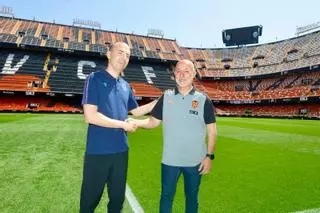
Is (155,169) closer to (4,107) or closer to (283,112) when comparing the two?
(4,107)

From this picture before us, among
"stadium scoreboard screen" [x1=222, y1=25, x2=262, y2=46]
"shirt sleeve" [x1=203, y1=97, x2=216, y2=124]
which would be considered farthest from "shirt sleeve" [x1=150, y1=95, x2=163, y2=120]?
"stadium scoreboard screen" [x1=222, y1=25, x2=262, y2=46]

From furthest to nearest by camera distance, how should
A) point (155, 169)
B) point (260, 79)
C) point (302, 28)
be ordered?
point (302, 28), point (260, 79), point (155, 169)

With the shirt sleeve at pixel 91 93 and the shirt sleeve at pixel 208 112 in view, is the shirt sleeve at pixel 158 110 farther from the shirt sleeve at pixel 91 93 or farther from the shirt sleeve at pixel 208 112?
the shirt sleeve at pixel 91 93

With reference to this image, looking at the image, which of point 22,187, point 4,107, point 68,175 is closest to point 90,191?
point 22,187

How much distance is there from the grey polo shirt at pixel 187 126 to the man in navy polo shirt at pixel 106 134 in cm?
55

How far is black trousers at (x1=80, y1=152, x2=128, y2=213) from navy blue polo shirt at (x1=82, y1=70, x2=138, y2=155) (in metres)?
0.10

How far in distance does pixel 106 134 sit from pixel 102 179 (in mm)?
550

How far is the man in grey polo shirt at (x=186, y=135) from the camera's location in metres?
3.71

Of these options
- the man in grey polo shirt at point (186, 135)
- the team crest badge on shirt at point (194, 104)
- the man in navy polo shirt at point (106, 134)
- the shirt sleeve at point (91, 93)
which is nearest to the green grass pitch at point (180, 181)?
the man in grey polo shirt at point (186, 135)

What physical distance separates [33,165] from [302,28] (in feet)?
225

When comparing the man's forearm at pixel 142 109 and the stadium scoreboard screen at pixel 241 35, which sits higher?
the stadium scoreboard screen at pixel 241 35

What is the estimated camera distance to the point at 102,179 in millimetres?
3539

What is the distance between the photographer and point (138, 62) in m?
60.4

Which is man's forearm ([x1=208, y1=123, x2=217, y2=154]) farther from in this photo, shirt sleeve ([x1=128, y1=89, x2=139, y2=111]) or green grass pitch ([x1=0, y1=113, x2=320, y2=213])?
green grass pitch ([x1=0, y1=113, x2=320, y2=213])
